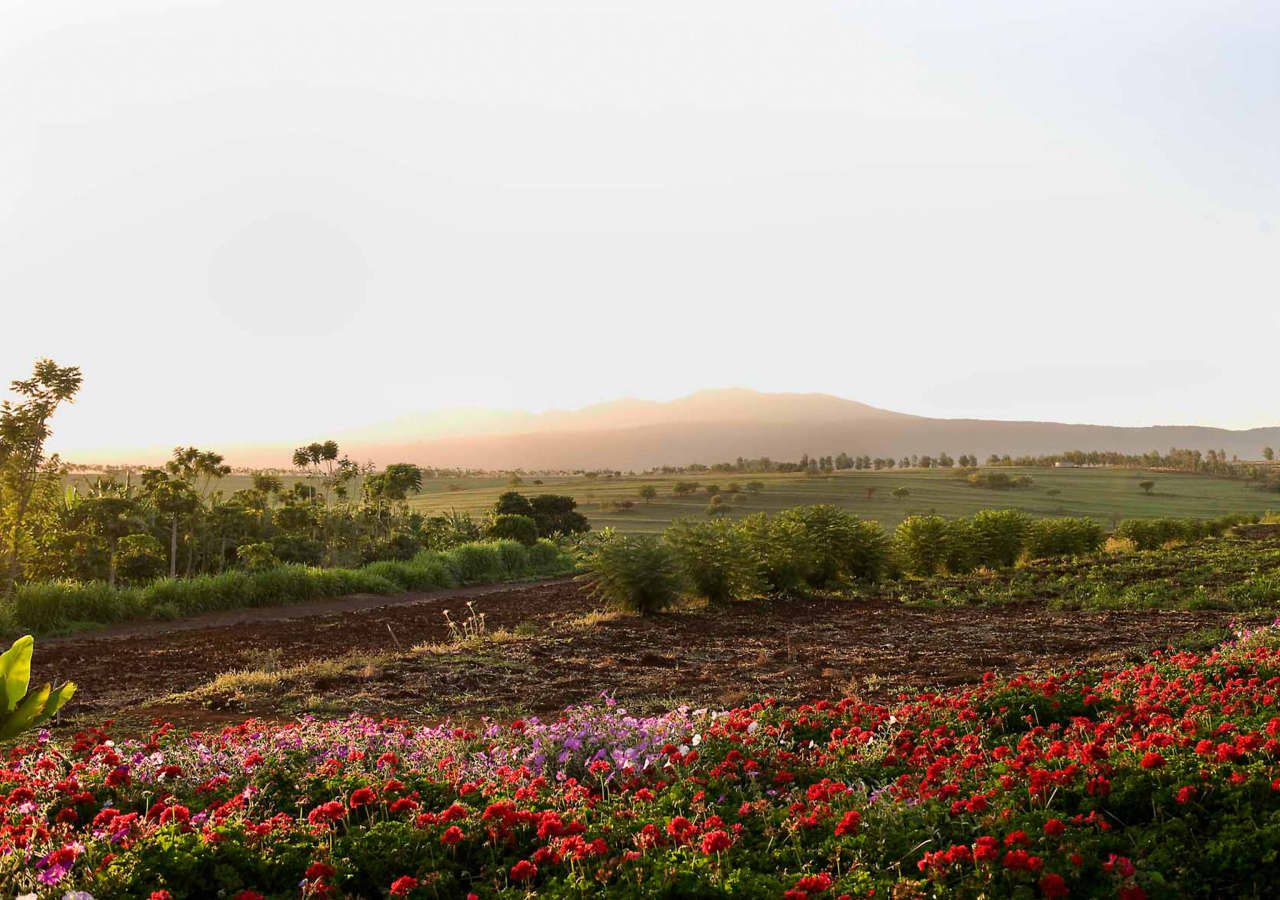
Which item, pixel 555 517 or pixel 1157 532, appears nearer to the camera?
pixel 1157 532

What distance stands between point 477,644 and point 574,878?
7.69 m

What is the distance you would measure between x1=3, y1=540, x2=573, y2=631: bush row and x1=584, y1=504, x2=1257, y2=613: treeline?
7.17 meters

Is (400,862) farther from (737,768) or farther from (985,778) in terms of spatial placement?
(985,778)

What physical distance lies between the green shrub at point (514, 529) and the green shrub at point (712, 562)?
15.1 m

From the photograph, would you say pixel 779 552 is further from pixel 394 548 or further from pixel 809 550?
pixel 394 548

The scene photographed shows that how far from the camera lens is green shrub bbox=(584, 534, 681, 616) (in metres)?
13.0

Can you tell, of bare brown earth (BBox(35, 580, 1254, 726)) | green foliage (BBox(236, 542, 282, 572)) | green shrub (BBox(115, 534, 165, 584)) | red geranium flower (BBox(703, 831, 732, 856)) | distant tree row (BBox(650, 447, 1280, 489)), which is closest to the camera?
red geranium flower (BBox(703, 831, 732, 856))

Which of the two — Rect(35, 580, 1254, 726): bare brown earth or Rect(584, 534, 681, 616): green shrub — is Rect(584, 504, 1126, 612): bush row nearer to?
Rect(584, 534, 681, 616): green shrub

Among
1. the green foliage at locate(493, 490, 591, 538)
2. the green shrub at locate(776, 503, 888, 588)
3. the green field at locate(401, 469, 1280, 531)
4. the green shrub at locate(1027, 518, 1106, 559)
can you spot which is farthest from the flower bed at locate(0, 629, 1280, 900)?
the green field at locate(401, 469, 1280, 531)

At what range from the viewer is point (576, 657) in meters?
9.31

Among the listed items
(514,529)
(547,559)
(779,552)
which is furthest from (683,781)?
(514,529)

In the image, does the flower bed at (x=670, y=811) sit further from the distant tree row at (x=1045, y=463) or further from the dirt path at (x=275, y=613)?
the distant tree row at (x=1045, y=463)

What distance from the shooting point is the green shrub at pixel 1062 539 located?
70.5 feet

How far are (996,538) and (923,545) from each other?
201 cm
